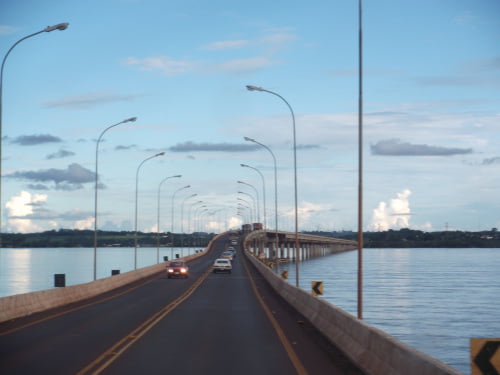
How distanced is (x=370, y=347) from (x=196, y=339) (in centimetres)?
636

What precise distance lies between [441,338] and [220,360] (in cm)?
2846

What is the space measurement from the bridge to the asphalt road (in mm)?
22

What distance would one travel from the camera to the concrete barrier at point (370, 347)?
10109 mm

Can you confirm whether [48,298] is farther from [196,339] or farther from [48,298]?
[196,339]

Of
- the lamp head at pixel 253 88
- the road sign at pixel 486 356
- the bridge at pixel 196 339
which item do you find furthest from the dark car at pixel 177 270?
the road sign at pixel 486 356

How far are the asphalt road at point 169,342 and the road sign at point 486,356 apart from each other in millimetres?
5566

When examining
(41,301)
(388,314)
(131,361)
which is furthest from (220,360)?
(388,314)

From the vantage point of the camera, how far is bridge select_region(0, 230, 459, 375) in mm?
13656

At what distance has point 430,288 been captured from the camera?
3462 inches

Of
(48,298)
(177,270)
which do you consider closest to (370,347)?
(48,298)

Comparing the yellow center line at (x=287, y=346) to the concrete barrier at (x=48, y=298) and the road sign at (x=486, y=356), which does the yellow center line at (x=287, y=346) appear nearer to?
the road sign at (x=486, y=356)

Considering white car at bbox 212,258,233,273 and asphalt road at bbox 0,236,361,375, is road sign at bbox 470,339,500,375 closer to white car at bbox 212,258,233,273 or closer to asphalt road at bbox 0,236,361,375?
asphalt road at bbox 0,236,361,375

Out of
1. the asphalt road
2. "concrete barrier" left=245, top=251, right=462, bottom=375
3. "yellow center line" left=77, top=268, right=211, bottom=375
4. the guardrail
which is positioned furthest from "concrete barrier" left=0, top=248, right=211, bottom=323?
"concrete barrier" left=245, top=251, right=462, bottom=375

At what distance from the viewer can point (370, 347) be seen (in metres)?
13.9
